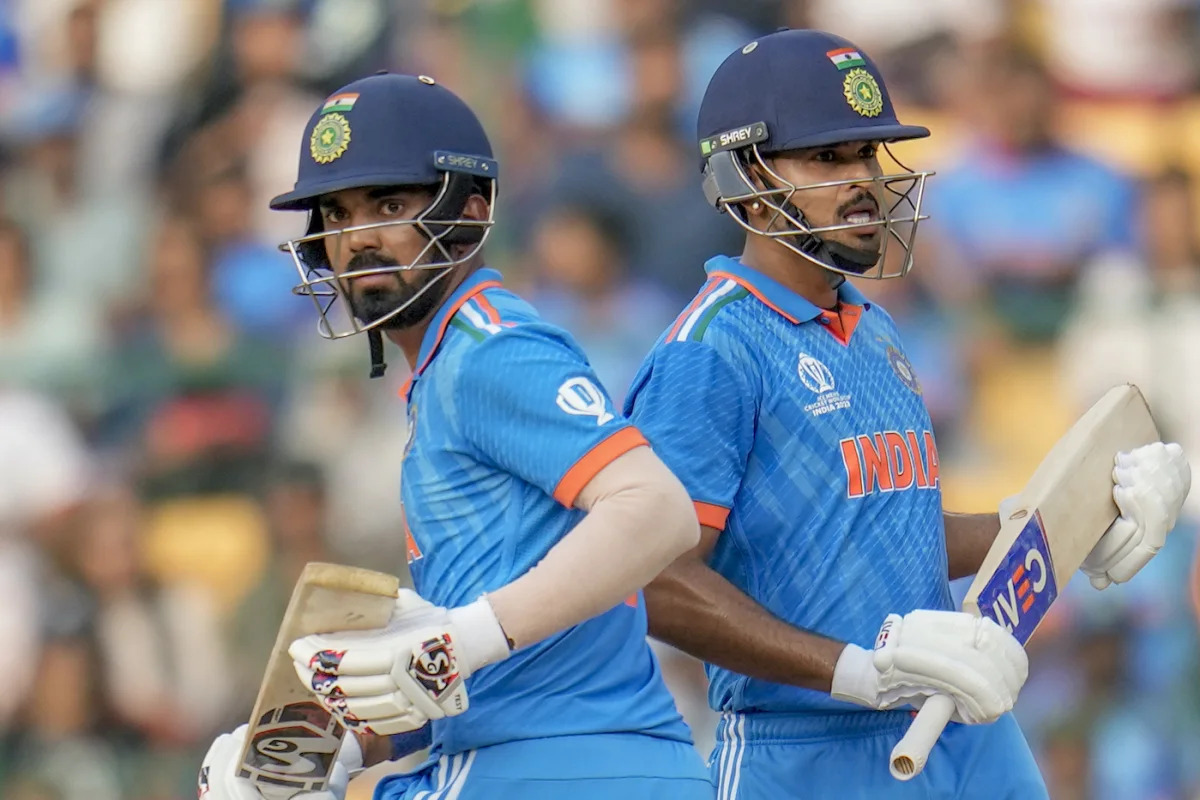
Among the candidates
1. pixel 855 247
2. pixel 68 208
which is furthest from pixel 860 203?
pixel 68 208

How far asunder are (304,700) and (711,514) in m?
0.80

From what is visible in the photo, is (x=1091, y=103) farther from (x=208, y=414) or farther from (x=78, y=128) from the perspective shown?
(x=78, y=128)

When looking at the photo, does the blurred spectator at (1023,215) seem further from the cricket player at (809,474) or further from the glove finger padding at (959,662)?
the glove finger padding at (959,662)

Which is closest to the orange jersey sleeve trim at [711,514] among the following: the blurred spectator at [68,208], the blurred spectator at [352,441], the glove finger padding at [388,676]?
the glove finger padding at [388,676]

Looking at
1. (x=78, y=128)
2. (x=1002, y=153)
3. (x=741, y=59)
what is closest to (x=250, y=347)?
(x=78, y=128)

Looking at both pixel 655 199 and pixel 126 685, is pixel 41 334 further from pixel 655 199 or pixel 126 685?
pixel 655 199

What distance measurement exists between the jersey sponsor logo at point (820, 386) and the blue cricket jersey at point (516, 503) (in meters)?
0.64

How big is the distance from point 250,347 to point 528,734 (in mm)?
5381

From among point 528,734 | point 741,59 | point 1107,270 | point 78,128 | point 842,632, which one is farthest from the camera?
point 78,128

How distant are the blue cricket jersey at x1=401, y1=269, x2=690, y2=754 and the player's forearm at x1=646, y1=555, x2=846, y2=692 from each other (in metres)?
0.31

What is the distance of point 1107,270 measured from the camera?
756cm

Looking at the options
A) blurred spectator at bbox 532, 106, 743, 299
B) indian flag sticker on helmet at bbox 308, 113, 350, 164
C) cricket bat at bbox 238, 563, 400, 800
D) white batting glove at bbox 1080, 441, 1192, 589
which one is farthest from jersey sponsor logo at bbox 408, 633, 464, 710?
blurred spectator at bbox 532, 106, 743, 299

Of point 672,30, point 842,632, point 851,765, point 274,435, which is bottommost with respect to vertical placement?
point 274,435

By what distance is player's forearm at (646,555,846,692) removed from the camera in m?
3.25
